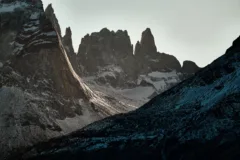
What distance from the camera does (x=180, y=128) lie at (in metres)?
92.6

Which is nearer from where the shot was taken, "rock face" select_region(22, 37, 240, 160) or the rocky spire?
"rock face" select_region(22, 37, 240, 160)

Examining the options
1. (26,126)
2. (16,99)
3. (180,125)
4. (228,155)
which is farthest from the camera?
(16,99)

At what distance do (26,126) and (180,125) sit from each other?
93.2 m

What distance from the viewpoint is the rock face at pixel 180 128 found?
282 feet

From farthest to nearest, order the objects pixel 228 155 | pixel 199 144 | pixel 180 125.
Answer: pixel 180 125, pixel 199 144, pixel 228 155

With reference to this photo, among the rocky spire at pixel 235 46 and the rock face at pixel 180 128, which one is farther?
the rocky spire at pixel 235 46

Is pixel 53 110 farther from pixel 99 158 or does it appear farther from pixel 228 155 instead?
pixel 228 155

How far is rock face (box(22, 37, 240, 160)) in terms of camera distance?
86062mm

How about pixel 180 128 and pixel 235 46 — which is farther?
pixel 235 46

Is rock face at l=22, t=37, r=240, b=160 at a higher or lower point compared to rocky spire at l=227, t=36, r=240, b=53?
lower

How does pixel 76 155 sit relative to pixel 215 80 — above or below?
below

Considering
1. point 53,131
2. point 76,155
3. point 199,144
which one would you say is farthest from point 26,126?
point 199,144

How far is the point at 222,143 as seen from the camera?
275 ft

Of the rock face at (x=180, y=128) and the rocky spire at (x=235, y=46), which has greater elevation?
the rocky spire at (x=235, y=46)
